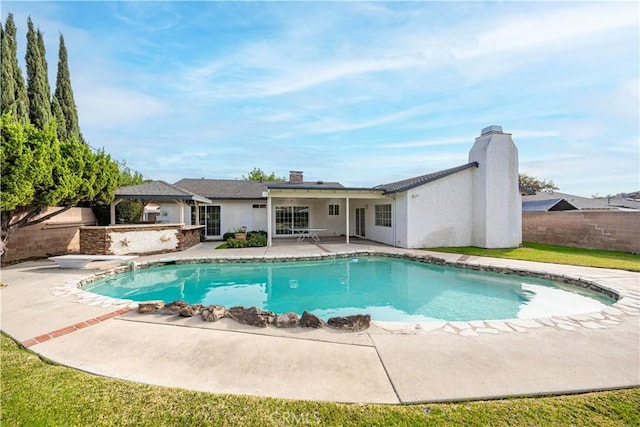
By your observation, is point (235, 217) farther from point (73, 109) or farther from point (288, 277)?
point (73, 109)

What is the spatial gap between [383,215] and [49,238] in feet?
50.8

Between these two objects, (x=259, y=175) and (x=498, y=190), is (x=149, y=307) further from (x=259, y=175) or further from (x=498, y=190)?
(x=259, y=175)

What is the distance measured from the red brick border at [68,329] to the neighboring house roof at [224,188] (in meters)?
12.9

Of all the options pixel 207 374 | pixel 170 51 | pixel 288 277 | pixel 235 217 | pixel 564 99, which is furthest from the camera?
pixel 235 217

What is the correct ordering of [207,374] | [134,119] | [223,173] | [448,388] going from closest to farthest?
[448,388] < [207,374] < [134,119] < [223,173]

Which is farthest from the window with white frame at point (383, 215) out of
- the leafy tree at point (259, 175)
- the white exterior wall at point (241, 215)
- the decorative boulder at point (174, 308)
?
the leafy tree at point (259, 175)

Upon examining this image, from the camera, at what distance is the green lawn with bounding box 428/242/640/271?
965 centimetres

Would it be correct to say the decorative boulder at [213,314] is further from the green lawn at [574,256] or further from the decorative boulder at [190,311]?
the green lawn at [574,256]

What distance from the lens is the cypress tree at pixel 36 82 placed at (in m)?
14.9

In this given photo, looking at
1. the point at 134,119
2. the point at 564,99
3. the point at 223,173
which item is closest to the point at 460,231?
the point at 564,99

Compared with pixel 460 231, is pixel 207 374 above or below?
below

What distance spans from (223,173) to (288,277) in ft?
116

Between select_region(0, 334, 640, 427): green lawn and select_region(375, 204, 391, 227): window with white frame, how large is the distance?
13.0 m

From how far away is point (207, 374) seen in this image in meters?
3.16
